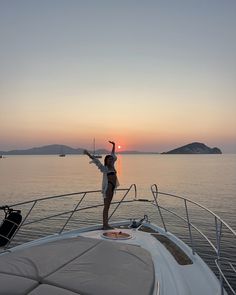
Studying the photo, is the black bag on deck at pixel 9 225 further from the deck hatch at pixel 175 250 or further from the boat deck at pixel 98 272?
the deck hatch at pixel 175 250

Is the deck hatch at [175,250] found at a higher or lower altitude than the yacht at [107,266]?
lower

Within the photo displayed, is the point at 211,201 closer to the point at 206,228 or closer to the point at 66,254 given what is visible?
the point at 206,228

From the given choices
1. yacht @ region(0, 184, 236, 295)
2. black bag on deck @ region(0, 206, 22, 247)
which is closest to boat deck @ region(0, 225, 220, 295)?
yacht @ region(0, 184, 236, 295)

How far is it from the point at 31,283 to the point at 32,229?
17.6m

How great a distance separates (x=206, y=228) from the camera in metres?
21.0

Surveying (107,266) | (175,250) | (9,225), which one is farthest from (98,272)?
(9,225)

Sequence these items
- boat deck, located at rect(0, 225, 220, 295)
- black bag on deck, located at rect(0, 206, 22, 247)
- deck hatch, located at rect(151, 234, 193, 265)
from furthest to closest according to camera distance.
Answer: black bag on deck, located at rect(0, 206, 22, 247)
deck hatch, located at rect(151, 234, 193, 265)
boat deck, located at rect(0, 225, 220, 295)

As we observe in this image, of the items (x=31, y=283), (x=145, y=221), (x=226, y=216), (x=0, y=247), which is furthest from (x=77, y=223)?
(x=31, y=283)

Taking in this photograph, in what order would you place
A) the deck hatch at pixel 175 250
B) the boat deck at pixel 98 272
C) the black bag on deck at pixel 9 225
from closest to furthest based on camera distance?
1. the boat deck at pixel 98 272
2. the deck hatch at pixel 175 250
3. the black bag on deck at pixel 9 225

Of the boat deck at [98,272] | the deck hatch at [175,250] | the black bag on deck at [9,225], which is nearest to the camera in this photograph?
the boat deck at [98,272]

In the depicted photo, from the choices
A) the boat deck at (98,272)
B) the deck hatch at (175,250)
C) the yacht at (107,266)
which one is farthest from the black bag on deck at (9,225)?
the deck hatch at (175,250)

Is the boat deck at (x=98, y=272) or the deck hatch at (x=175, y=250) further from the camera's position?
the deck hatch at (x=175, y=250)

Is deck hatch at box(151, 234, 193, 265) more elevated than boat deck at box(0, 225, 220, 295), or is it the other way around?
boat deck at box(0, 225, 220, 295)

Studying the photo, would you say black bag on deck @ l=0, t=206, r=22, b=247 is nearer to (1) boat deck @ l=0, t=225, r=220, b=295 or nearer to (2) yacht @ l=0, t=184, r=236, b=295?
(2) yacht @ l=0, t=184, r=236, b=295
